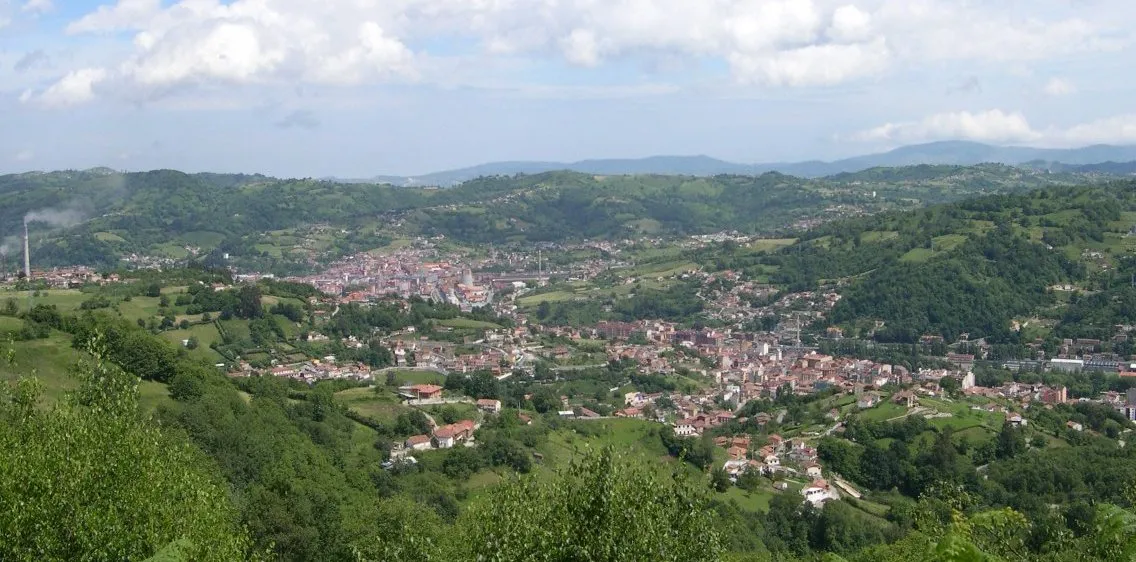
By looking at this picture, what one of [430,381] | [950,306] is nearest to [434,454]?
[430,381]

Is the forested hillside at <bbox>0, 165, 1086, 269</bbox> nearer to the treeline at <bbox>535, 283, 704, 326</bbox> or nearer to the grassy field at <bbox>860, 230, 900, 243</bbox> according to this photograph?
the grassy field at <bbox>860, 230, 900, 243</bbox>

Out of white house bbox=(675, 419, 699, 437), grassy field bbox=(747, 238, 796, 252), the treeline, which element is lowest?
the treeline

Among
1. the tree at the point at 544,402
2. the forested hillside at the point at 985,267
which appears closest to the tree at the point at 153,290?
the tree at the point at 544,402

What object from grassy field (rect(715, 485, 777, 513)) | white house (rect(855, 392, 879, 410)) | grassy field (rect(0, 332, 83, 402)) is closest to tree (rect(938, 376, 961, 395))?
white house (rect(855, 392, 879, 410))

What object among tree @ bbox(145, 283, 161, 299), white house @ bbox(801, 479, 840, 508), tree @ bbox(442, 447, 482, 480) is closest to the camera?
tree @ bbox(442, 447, 482, 480)

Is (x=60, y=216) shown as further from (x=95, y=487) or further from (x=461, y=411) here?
(x=95, y=487)

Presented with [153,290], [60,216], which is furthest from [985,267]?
[60,216]
